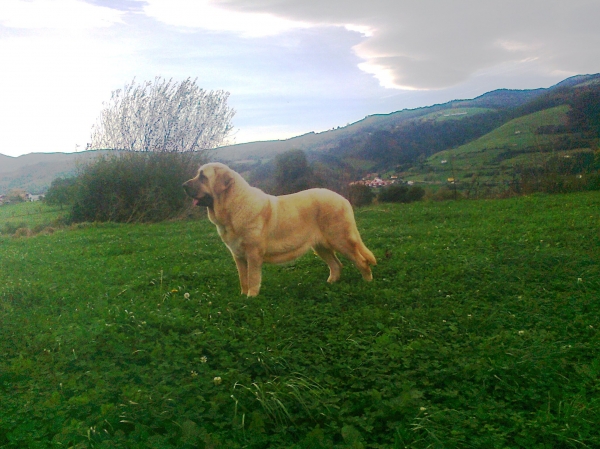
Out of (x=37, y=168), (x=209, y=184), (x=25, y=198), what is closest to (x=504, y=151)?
(x=209, y=184)

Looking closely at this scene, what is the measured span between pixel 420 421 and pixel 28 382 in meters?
3.31

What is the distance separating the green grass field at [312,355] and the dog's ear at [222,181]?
1.49 meters

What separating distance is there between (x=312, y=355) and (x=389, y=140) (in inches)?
693

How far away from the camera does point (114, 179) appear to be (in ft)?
67.2

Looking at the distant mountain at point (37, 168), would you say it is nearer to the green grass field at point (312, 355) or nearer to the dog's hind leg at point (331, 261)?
the green grass field at point (312, 355)

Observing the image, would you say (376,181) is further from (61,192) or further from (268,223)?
(268,223)

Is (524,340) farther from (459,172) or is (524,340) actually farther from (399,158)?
(459,172)

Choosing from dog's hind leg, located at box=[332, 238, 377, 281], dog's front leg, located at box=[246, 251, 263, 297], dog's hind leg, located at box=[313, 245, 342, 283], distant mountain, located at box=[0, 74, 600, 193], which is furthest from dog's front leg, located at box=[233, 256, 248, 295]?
distant mountain, located at box=[0, 74, 600, 193]

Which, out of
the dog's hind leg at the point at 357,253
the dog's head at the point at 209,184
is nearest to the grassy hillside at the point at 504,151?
the dog's hind leg at the point at 357,253

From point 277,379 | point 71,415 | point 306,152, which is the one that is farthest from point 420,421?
point 306,152

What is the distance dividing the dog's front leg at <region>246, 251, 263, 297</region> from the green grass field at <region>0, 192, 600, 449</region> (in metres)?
0.28

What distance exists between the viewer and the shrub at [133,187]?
64.2 ft

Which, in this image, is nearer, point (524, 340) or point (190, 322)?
point (524, 340)

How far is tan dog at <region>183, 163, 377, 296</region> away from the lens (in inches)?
248
